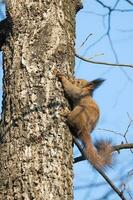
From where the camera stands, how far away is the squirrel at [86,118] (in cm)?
310

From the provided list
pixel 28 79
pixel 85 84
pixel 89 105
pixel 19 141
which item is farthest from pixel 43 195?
pixel 85 84

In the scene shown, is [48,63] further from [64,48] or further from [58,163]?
[58,163]

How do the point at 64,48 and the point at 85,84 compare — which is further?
the point at 85,84

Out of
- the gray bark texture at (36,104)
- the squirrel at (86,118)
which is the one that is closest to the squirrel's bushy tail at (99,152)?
the squirrel at (86,118)

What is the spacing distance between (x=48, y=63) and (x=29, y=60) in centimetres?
12

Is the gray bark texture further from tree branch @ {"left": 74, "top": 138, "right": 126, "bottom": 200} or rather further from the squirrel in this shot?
tree branch @ {"left": 74, "top": 138, "right": 126, "bottom": 200}

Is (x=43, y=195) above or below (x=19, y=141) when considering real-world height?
below

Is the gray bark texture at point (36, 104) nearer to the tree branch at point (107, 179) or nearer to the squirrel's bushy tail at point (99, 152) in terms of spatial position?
the tree branch at point (107, 179)

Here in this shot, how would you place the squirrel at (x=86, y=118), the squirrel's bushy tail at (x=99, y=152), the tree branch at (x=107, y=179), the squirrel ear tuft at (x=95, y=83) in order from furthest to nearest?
the squirrel ear tuft at (x=95, y=83) → the squirrel's bushy tail at (x=99, y=152) → the squirrel at (x=86, y=118) → the tree branch at (x=107, y=179)

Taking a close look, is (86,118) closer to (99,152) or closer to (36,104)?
(99,152)

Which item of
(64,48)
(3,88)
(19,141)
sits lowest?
(19,141)

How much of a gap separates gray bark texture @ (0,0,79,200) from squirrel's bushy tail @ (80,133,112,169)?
1.40ft

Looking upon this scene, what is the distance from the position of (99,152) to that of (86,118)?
1.18ft

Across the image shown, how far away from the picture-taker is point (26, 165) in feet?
8.67
